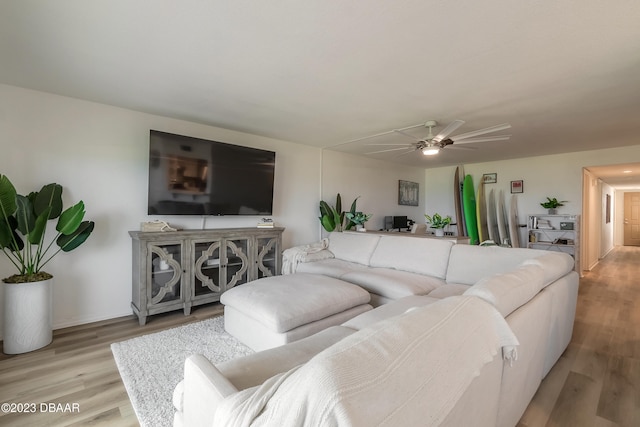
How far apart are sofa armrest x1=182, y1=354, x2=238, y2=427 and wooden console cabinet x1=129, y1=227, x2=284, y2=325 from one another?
2.15 metres

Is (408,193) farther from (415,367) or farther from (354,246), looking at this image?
(415,367)

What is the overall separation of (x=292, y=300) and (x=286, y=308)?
117 millimetres

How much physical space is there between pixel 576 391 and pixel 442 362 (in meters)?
1.81

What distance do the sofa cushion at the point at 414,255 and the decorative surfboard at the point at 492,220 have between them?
3.00m

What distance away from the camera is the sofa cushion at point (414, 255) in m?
2.96

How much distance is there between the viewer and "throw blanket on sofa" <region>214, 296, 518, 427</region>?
559 millimetres

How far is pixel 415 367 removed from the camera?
71cm

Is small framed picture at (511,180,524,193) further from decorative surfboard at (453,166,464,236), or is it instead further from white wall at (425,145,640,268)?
decorative surfboard at (453,166,464,236)

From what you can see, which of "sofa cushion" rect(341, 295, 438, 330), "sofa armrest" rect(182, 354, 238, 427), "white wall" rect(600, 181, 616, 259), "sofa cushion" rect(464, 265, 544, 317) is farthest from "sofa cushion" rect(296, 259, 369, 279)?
"white wall" rect(600, 181, 616, 259)

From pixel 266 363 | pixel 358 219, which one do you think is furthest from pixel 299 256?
pixel 266 363

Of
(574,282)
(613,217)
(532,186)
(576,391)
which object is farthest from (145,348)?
(613,217)

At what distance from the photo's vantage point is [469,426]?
3.16 ft

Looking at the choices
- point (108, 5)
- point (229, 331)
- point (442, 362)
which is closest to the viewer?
point (442, 362)

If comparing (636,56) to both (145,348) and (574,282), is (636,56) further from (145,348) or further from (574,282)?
(145,348)
